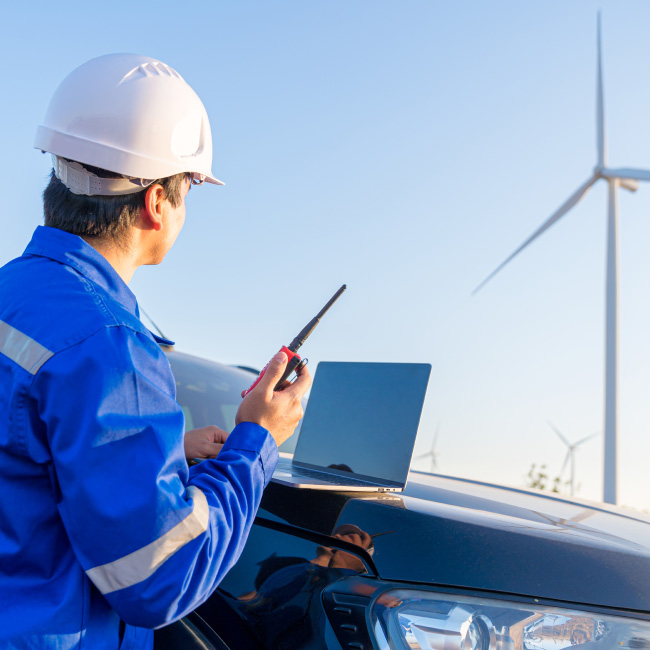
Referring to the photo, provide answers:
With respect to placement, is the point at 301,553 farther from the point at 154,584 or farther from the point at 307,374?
the point at 154,584

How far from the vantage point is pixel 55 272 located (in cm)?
119

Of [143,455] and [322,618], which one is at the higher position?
[143,455]

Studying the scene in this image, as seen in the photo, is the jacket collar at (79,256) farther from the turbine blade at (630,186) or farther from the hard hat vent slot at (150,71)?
the turbine blade at (630,186)

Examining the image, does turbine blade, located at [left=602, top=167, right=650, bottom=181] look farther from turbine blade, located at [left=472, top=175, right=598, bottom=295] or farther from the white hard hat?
the white hard hat

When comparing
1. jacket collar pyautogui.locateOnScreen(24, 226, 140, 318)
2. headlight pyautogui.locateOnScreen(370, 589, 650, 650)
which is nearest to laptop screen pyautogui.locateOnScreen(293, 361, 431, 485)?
headlight pyautogui.locateOnScreen(370, 589, 650, 650)

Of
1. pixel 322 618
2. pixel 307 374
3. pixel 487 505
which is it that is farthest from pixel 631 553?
pixel 307 374

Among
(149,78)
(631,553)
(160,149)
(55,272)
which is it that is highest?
(149,78)

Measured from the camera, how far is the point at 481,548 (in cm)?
139

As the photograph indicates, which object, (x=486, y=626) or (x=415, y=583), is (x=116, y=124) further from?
(x=486, y=626)

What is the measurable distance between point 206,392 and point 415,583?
5.87 ft

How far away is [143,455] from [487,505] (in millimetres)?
1086

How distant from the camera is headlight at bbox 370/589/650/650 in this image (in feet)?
4.28

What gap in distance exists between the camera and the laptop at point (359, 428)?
1741 mm

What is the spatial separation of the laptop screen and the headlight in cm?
42
